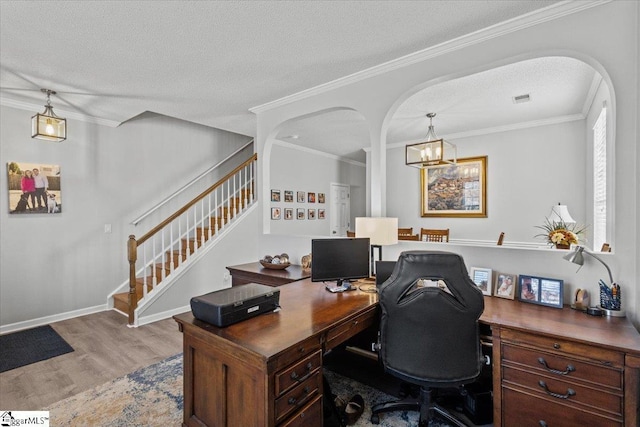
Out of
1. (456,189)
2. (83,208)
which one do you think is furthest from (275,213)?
(456,189)

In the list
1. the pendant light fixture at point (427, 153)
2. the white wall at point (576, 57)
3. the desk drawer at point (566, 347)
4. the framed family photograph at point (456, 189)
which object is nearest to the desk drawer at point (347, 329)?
the desk drawer at point (566, 347)

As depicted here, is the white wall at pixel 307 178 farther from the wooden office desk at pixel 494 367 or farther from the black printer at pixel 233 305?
the wooden office desk at pixel 494 367

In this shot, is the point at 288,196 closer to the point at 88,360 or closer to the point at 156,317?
the point at 156,317

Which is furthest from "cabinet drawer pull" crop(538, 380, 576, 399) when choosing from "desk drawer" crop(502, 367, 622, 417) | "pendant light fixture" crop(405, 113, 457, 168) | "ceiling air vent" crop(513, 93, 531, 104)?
"ceiling air vent" crop(513, 93, 531, 104)

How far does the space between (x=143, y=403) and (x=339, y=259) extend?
1748mm

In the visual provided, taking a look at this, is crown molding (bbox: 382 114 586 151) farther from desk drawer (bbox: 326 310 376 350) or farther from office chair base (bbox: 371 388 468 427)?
office chair base (bbox: 371 388 468 427)

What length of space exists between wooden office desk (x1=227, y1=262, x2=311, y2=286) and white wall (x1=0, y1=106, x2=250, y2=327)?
238 centimetres

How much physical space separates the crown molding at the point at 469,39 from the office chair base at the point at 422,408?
8.23ft

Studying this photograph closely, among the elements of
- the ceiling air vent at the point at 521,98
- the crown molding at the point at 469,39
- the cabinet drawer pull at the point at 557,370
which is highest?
the ceiling air vent at the point at 521,98

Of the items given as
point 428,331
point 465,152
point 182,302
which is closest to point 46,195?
point 182,302

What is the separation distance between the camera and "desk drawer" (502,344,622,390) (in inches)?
58.9

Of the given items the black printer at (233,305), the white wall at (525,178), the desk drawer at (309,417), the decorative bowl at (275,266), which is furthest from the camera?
the white wall at (525,178)

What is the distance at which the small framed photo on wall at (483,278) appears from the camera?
7.58 feet
